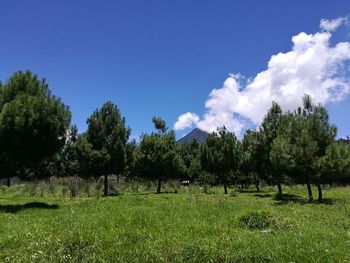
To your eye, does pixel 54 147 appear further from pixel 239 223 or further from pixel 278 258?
pixel 278 258

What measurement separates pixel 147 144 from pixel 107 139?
23.5 feet

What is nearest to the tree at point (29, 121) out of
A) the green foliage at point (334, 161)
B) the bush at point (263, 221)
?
the bush at point (263, 221)

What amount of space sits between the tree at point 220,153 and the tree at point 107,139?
10698 millimetres

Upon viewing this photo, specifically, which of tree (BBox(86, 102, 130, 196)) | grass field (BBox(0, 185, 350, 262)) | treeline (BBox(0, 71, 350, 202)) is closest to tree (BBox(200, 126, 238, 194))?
treeline (BBox(0, 71, 350, 202))

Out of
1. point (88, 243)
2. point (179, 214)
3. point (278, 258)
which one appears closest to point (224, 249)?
point (278, 258)

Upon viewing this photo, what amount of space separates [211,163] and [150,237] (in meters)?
35.0

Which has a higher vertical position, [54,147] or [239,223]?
[54,147]

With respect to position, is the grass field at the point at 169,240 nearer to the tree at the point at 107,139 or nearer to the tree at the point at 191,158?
the tree at the point at 107,139

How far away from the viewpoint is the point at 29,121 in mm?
19891

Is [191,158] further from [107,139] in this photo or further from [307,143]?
[307,143]

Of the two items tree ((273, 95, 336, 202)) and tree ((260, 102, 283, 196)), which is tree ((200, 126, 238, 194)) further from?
tree ((273, 95, 336, 202))

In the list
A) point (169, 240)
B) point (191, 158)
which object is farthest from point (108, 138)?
point (191, 158)

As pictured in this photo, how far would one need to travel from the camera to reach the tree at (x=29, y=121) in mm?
19828

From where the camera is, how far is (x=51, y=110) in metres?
21.0
